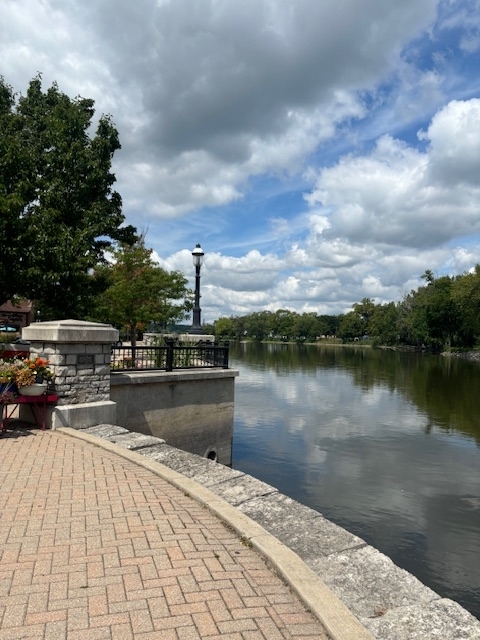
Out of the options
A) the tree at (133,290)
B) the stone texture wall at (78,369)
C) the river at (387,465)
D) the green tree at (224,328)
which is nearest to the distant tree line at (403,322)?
the green tree at (224,328)

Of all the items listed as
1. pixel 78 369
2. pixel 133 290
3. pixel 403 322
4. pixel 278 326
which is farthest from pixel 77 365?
pixel 278 326

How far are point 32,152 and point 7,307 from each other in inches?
688

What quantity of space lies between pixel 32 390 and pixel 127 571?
4.80 metres

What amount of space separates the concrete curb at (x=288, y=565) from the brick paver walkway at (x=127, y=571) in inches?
2.6

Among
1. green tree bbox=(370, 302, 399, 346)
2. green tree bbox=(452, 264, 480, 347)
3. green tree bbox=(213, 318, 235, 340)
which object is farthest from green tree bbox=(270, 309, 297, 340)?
green tree bbox=(452, 264, 480, 347)

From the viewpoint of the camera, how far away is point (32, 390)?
7.35 metres

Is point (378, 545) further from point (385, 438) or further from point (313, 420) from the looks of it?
point (313, 420)

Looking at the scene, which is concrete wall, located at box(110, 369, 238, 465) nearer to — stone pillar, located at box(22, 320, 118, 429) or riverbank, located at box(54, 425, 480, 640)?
stone pillar, located at box(22, 320, 118, 429)

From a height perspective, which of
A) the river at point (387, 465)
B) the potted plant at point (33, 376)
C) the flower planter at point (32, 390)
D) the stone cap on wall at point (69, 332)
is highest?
the stone cap on wall at point (69, 332)

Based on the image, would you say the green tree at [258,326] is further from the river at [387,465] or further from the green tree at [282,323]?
the river at [387,465]

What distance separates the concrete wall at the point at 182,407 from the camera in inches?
396

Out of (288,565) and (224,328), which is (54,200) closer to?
(288,565)

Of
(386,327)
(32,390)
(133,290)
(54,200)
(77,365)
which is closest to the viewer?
(32,390)

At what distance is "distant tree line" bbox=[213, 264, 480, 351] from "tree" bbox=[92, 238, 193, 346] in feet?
185
